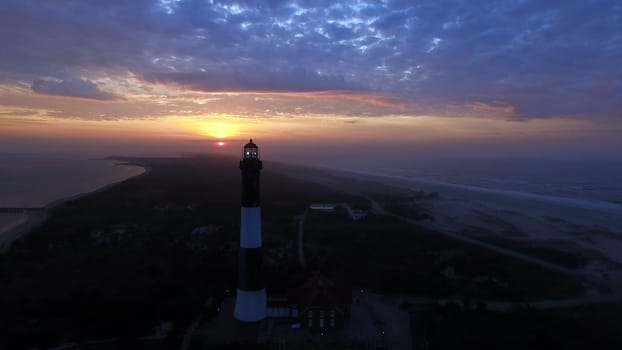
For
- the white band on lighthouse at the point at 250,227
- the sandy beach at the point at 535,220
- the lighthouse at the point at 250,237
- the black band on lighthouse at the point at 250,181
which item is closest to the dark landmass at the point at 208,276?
the lighthouse at the point at 250,237

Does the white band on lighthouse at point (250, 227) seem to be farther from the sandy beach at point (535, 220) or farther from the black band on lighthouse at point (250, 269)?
the sandy beach at point (535, 220)

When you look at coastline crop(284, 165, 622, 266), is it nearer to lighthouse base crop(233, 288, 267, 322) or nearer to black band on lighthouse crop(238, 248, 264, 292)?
lighthouse base crop(233, 288, 267, 322)

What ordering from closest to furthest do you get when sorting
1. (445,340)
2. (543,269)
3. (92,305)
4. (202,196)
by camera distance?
(445,340), (92,305), (543,269), (202,196)

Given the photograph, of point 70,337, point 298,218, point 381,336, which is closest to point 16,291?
point 70,337

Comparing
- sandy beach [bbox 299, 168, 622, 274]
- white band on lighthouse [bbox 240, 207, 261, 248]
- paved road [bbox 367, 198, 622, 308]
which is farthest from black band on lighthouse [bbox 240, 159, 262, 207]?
sandy beach [bbox 299, 168, 622, 274]

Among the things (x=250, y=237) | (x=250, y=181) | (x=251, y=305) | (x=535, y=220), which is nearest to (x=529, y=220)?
(x=535, y=220)

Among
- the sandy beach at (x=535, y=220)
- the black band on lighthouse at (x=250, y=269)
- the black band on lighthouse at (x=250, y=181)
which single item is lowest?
the sandy beach at (x=535, y=220)

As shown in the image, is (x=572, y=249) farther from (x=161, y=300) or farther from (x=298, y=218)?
(x=161, y=300)
